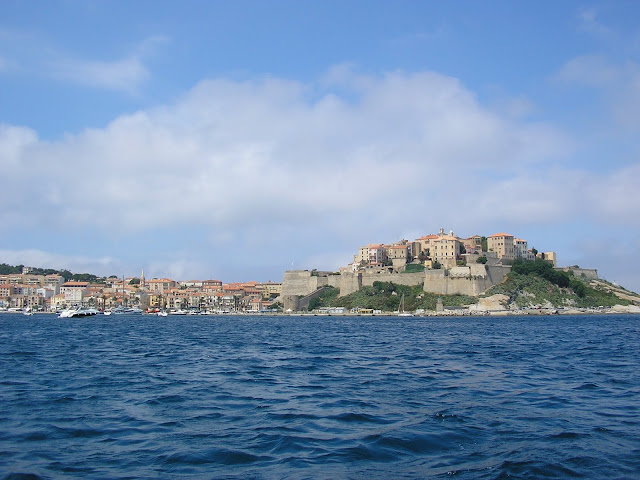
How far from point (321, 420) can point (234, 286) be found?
405 ft

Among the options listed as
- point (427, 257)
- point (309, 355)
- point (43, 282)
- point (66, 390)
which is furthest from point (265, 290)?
point (66, 390)

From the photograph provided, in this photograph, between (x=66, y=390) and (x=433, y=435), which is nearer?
(x=433, y=435)

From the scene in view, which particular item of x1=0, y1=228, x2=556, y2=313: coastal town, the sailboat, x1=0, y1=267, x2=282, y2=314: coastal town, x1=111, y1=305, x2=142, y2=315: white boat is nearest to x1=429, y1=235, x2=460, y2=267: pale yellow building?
x1=0, y1=228, x2=556, y2=313: coastal town

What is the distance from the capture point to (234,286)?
431ft

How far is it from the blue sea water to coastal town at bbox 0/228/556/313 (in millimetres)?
70561

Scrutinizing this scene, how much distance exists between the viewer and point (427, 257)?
98.6m

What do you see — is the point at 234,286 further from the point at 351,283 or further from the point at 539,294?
the point at 539,294

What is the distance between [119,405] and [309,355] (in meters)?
11.1

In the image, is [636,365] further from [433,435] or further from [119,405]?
[119,405]

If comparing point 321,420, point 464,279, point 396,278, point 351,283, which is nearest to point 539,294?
point 464,279

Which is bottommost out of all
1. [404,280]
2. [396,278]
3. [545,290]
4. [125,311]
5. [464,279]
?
[125,311]

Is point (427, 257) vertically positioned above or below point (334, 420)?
above

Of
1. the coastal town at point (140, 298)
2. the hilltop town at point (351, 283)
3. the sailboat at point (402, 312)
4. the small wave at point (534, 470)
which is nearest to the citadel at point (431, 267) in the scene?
the hilltop town at point (351, 283)

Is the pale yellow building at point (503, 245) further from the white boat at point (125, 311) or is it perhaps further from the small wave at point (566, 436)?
the small wave at point (566, 436)
